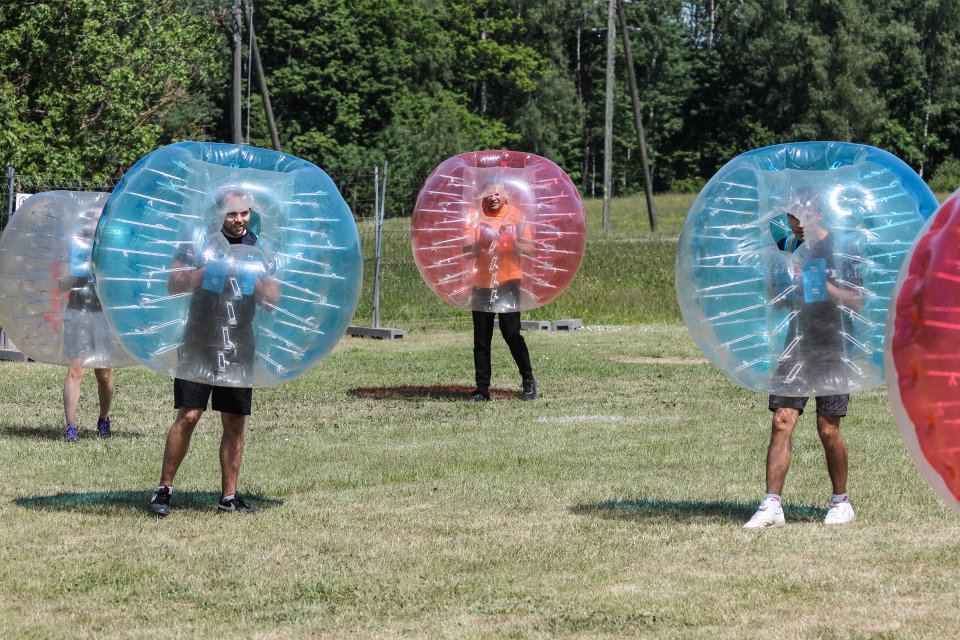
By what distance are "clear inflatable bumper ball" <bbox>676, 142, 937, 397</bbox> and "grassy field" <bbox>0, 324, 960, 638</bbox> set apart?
2.90 feet

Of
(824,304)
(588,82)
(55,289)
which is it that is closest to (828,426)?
(824,304)

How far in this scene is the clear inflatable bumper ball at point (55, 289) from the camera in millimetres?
9164

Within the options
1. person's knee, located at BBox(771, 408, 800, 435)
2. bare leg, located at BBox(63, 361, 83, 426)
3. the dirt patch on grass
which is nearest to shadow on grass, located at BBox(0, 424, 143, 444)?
bare leg, located at BBox(63, 361, 83, 426)

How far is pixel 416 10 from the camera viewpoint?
65562 mm

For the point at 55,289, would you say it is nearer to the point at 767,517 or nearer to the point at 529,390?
the point at 529,390

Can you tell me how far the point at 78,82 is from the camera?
26734mm

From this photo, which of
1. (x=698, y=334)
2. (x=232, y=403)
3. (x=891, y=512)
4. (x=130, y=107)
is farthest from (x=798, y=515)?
(x=130, y=107)

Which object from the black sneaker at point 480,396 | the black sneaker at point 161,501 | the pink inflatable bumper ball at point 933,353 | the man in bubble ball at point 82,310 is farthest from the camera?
the black sneaker at point 480,396

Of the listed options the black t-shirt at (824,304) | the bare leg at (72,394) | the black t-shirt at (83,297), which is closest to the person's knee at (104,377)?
the bare leg at (72,394)

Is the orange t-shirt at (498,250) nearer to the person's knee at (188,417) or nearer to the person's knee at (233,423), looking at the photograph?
the person's knee at (233,423)

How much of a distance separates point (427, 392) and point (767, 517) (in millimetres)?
6385

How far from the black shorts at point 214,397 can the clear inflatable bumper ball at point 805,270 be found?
7.77 feet

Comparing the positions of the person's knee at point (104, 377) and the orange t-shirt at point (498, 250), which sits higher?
the orange t-shirt at point (498, 250)

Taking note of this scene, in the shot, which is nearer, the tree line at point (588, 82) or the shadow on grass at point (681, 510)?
the shadow on grass at point (681, 510)
